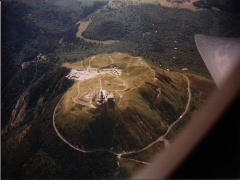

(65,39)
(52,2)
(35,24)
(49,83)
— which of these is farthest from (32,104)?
(52,2)

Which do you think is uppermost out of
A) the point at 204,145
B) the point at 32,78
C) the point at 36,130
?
the point at 204,145

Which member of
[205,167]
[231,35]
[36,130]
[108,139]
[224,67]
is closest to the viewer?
[205,167]

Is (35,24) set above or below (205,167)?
below

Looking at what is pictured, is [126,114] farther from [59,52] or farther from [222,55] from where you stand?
[59,52]

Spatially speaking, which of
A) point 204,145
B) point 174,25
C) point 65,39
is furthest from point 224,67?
point 65,39

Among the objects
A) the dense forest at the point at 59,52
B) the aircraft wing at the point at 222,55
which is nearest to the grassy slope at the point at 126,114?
the dense forest at the point at 59,52

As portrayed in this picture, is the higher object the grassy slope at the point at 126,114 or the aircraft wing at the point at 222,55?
the aircraft wing at the point at 222,55

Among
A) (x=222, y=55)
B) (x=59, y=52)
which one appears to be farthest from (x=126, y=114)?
(x=59, y=52)

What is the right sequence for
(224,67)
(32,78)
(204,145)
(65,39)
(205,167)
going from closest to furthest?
(204,145) < (205,167) < (224,67) < (32,78) < (65,39)

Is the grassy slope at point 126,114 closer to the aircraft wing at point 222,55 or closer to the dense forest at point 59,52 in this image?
the dense forest at point 59,52

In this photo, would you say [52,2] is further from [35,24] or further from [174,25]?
[174,25]

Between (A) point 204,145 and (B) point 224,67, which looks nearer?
(A) point 204,145
